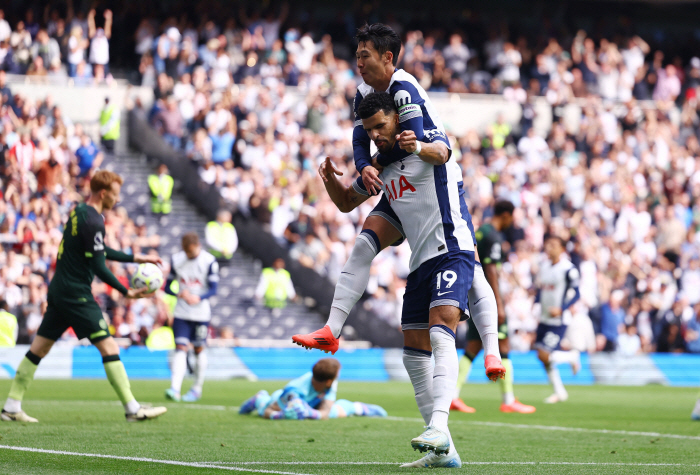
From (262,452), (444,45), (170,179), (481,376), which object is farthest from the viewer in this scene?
(444,45)

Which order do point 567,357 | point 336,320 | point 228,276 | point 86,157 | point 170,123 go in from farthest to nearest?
1. point 170,123
2. point 228,276
3. point 86,157
4. point 567,357
5. point 336,320

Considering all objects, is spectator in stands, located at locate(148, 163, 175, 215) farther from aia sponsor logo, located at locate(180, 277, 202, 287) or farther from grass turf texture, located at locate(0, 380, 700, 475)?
aia sponsor logo, located at locate(180, 277, 202, 287)

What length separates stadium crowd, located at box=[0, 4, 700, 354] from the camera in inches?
904

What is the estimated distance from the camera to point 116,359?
9664 millimetres

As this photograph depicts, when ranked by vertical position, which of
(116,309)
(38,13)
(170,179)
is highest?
(38,13)

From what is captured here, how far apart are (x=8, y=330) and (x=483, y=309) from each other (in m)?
12.5

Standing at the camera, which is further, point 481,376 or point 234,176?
point 234,176

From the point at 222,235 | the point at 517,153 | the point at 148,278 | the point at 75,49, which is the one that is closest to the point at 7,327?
the point at 222,235

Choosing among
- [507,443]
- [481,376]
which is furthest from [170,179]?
[507,443]

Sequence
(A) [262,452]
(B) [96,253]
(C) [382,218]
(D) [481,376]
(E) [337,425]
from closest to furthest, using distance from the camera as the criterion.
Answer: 1. (C) [382,218]
2. (A) [262,452]
3. (B) [96,253]
4. (E) [337,425]
5. (D) [481,376]

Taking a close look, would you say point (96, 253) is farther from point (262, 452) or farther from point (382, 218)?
point (382, 218)

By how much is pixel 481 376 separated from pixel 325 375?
11000mm

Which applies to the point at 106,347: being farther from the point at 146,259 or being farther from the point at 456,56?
the point at 456,56

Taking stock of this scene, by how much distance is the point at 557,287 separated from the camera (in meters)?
15.6
